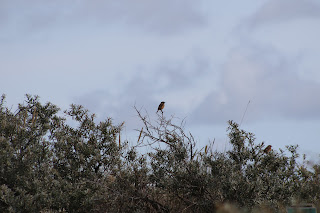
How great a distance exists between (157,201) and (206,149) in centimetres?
152

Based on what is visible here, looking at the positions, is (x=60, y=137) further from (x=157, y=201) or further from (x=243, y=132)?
(x=243, y=132)

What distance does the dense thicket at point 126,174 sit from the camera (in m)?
8.77

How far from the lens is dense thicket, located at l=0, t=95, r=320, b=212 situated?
8.77 metres

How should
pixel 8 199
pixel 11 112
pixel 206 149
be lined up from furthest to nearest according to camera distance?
pixel 11 112
pixel 206 149
pixel 8 199

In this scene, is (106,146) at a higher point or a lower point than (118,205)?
higher

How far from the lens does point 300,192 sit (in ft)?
32.0

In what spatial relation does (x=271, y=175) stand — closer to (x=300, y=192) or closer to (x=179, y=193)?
(x=300, y=192)

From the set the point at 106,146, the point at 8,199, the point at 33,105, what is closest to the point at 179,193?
the point at 106,146

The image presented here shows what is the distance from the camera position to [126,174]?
921 centimetres

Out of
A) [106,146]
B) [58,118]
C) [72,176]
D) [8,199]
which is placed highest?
[58,118]

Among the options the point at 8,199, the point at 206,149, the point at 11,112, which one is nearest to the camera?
the point at 8,199

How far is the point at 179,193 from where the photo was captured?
30.3 ft

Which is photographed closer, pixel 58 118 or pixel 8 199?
pixel 8 199

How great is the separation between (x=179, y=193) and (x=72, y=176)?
2.33 meters
